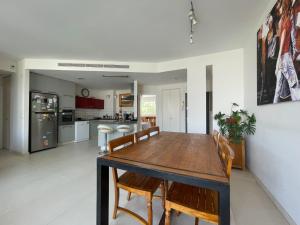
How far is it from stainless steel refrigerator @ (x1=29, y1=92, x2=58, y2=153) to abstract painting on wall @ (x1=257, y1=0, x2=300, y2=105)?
5212mm

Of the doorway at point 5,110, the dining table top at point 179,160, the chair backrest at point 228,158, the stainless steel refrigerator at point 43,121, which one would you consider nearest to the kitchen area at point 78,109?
the stainless steel refrigerator at point 43,121

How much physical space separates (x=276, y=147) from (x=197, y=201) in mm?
1425

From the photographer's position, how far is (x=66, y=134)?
5344 mm

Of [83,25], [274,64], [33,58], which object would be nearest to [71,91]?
[33,58]

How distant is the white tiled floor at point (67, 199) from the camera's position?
64.9 inches

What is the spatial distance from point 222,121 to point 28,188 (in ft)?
11.5

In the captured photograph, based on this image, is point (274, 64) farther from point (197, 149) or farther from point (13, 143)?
point (13, 143)

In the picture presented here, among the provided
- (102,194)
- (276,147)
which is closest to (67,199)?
(102,194)

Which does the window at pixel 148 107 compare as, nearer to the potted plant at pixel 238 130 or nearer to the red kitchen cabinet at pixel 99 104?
the red kitchen cabinet at pixel 99 104

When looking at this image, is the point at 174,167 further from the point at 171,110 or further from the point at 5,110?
the point at 5,110

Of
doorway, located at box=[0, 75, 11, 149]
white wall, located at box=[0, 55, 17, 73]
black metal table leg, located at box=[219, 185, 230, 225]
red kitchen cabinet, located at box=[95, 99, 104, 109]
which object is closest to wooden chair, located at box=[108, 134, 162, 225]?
black metal table leg, located at box=[219, 185, 230, 225]

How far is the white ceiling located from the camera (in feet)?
6.68

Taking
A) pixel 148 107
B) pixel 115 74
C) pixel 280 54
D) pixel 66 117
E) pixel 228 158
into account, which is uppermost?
pixel 115 74

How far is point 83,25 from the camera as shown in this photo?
247 cm
